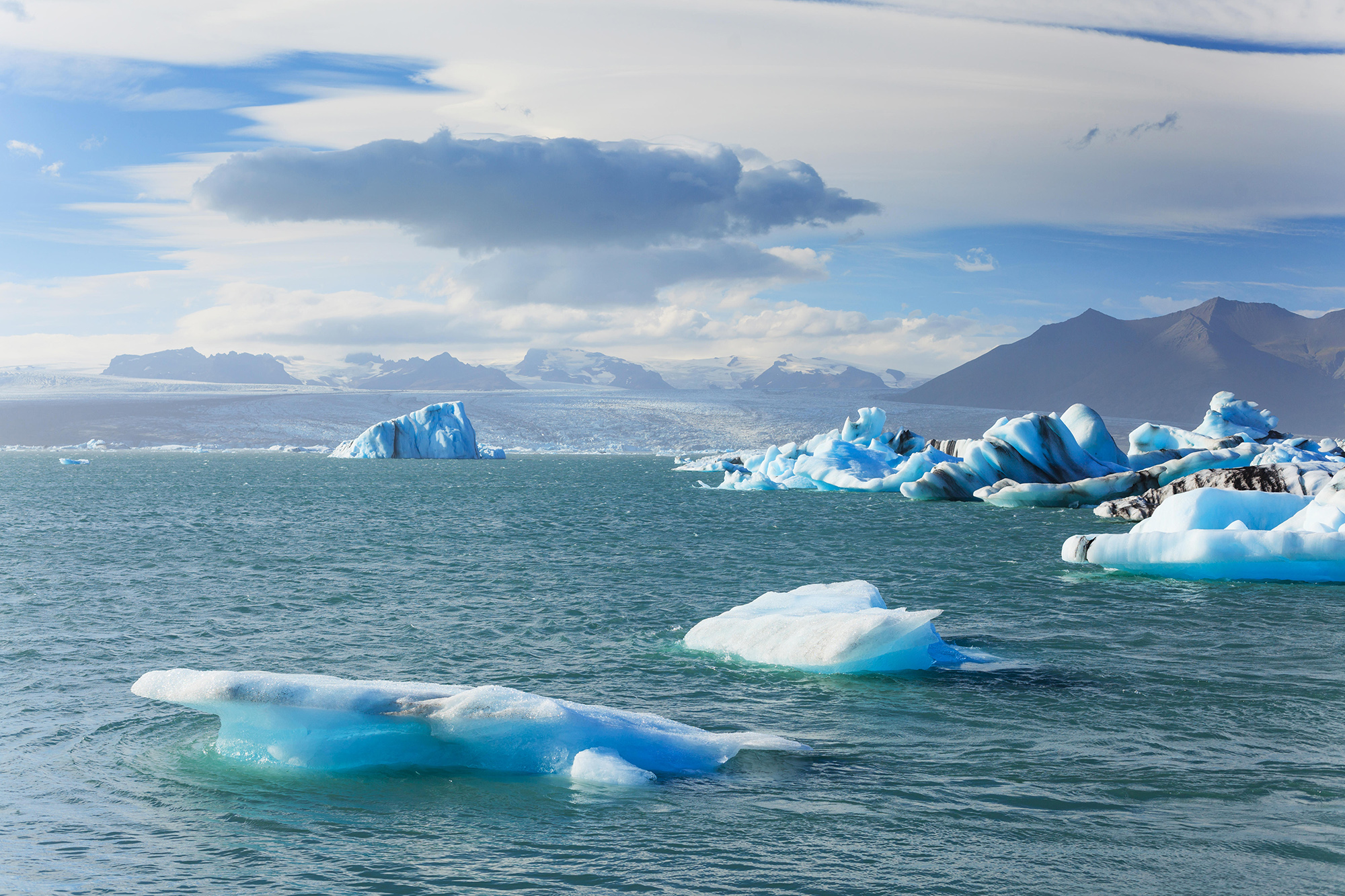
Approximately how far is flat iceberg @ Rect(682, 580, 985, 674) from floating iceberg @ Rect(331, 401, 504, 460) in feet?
304

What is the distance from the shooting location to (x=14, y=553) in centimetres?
2484

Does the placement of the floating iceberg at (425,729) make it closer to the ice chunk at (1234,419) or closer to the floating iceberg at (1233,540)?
the floating iceberg at (1233,540)

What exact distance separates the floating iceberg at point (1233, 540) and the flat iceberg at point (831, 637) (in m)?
8.59

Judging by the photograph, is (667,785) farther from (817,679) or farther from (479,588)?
(479,588)

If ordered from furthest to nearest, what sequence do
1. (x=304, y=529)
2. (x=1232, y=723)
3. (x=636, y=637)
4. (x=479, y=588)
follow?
(x=304, y=529), (x=479, y=588), (x=636, y=637), (x=1232, y=723)

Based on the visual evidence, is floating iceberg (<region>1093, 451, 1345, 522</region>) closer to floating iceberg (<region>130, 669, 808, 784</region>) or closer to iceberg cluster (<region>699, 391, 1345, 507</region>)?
iceberg cluster (<region>699, 391, 1345, 507</region>)

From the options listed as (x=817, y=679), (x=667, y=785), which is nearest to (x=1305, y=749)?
(x=817, y=679)

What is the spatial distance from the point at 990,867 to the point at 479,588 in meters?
13.8

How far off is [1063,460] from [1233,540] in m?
22.2

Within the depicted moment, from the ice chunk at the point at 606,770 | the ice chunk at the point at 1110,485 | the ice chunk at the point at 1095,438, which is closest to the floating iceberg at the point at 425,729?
the ice chunk at the point at 606,770

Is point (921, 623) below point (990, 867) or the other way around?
the other way around

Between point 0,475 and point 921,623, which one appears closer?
point 921,623

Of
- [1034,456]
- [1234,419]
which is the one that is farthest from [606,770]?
[1234,419]

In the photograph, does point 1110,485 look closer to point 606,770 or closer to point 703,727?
point 703,727
